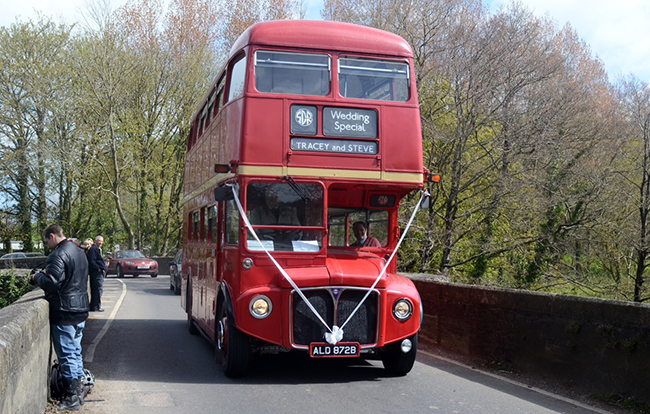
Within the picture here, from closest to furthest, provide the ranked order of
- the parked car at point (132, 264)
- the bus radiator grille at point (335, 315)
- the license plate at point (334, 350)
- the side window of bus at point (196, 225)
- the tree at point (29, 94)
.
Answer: the license plate at point (334, 350)
the bus radiator grille at point (335, 315)
the side window of bus at point (196, 225)
the parked car at point (132, 264)
the tree at point (29, 94)

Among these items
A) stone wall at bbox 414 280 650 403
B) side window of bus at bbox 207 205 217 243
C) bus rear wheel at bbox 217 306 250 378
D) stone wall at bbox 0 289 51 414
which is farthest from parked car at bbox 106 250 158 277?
stone wall at bbox 0 289 51 414

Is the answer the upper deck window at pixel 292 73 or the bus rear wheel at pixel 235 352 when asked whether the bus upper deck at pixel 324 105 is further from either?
the bus rear wheel at pixel 235 352

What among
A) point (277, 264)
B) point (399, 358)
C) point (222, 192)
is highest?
point (222, 192)

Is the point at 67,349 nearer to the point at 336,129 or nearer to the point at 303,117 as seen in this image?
the point at 303,117

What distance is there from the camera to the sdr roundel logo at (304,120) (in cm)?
941

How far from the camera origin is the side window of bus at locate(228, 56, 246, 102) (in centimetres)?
964

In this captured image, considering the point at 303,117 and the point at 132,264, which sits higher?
the point at 303,117

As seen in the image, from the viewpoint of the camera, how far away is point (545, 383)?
900 centimetres

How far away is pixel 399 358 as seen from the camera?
942cm

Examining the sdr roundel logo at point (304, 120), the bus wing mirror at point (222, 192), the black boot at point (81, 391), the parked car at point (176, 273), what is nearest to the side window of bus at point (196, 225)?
the bus wing mirror at point (222, 192)

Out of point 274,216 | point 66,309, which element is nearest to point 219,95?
point 274,216

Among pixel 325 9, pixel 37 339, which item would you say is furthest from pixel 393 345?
pixel 325 9

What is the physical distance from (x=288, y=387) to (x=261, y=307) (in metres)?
1.01

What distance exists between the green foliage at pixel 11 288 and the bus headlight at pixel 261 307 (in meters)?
7.42
